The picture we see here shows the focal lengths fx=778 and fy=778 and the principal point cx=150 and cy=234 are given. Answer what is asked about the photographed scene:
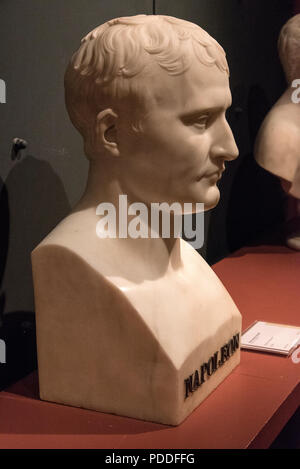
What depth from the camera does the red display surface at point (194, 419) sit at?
4.92 feet

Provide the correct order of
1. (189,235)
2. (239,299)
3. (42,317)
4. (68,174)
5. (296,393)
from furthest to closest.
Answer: (189,235)
(239,299)
(68,174)
(296,393)
(42,317)

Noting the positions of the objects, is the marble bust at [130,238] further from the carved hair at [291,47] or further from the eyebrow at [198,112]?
the carved hair at [291,47]

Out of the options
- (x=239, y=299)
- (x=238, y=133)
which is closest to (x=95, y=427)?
(x=239, y=299)

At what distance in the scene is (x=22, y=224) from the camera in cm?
188

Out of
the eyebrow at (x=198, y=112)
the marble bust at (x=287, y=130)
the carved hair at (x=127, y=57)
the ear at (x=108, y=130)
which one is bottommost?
the marble bust at (x=287, y=130)

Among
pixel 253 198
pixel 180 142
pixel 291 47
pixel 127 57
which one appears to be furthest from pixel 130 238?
pixel 253 198

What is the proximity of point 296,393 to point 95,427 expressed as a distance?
471 millimetres

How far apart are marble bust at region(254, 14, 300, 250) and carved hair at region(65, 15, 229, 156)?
124cm

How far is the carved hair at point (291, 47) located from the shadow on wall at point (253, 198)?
28cm

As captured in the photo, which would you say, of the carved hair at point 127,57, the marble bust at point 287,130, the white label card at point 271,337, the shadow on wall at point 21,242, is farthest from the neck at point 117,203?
the marble bust at point 287,130

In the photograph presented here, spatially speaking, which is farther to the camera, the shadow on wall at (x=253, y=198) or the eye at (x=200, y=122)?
the shadow on wall at (x=253, y=198)

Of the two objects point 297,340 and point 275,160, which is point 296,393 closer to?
point 297,340

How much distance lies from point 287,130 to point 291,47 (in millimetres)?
297

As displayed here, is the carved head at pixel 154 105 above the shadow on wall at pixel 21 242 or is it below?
above
